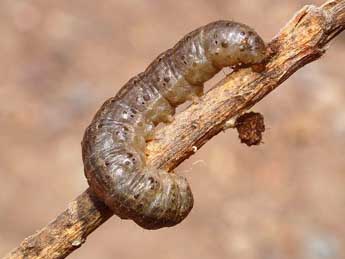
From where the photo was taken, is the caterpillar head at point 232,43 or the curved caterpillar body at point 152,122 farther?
the caterpillar head at point 232,43

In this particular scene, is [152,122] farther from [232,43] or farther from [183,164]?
[183,164]

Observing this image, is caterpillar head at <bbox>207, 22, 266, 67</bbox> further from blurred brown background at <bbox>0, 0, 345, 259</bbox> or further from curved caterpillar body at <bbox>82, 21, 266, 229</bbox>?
blurred brown background at <bbox>0, 0, 345, 259</bbox>

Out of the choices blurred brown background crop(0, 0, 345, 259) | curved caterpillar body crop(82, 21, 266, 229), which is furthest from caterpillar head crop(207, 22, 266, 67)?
blurred brown background crop(0, 0, 345, 259)

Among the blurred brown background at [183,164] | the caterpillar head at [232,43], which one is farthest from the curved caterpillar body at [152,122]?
the blurred brown background at [183,164]

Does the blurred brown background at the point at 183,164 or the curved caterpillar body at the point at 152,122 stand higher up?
the blurred brown background at the point at 183,164

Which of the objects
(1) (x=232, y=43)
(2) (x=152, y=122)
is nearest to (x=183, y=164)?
(2) (x=152, y=122)

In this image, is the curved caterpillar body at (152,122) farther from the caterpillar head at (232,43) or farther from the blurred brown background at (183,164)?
the blurred brown background at (183,164)

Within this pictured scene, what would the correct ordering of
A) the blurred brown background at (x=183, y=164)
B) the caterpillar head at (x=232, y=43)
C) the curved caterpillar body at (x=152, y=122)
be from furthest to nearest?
1. the blurred brown background at (x=183, y=164)
2. the caterpillar head at (x=232, y=43)
3. the curved caterpillar body at (x=152, y=122)
